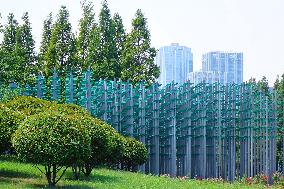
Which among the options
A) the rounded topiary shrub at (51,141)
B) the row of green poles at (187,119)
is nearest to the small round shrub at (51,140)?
the rounded topiary shrub at (51,141)

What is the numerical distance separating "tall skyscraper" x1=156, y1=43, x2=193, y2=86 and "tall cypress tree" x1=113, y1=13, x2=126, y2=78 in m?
30.6

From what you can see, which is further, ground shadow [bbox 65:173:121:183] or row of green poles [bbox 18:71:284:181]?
row of green poles [bbox 18:71:284:181]

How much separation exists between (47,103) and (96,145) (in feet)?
7.72

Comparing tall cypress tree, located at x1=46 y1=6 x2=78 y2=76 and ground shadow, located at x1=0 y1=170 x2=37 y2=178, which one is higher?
tall cypress tree, located at x1=46 y1=6 x2=78 y2=76

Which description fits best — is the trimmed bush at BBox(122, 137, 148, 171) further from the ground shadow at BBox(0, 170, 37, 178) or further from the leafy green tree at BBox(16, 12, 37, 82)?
the leafy green tree at BBox(16, 12, 37, 82)

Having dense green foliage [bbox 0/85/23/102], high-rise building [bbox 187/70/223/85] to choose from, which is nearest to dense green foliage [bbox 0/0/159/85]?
high-rise building [bbox 187/70/223/85]

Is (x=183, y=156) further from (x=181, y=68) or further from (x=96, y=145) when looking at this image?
(x=181, y=68)

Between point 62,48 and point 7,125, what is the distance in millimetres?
13241

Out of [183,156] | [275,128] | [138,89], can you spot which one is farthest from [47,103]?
[275,128]

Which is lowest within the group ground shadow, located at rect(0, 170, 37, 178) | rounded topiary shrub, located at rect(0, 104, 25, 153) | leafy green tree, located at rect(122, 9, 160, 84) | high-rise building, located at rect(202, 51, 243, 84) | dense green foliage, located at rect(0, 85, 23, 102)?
ground shadow, located at rect(0, 170, 37, 178)

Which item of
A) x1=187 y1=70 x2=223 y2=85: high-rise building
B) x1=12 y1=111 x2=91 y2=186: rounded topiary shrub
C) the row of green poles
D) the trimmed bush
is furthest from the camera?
x1=187 y1=70 x2=223 y2=85: high-rise building

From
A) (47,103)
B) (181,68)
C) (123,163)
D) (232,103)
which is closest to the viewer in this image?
(47,103)

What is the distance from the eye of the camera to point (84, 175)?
11664mm

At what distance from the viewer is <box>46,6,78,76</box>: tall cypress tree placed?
2333 cm
